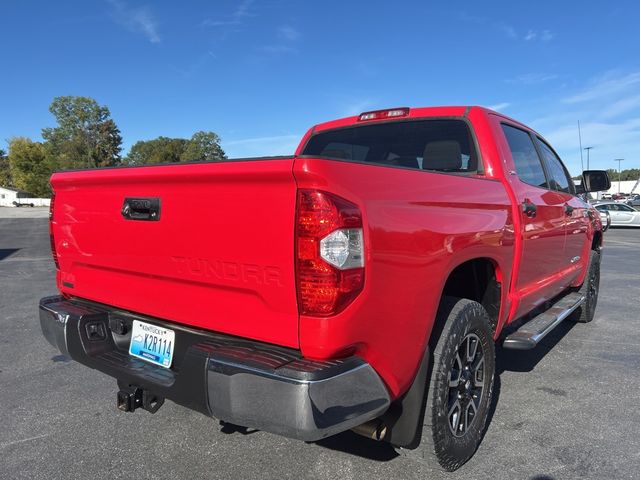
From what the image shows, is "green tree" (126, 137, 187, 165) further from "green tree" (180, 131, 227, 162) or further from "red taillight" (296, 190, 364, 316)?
"red taillight" (296, 190, 364, 316)

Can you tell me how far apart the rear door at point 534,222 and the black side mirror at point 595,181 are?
1.34 metres

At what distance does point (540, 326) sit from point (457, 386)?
1319 mm

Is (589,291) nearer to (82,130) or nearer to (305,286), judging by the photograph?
(305,286)

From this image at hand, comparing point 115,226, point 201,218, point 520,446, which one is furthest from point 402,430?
point 115,226

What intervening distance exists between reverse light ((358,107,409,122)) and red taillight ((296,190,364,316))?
6.53 ft

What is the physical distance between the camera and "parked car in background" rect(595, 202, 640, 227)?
2295cm

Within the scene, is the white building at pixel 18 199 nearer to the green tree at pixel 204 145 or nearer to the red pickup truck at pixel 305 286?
the green tree at pixel 204 145

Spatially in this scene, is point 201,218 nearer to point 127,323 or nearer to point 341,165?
point 341,165

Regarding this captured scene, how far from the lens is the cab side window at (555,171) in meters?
4.13

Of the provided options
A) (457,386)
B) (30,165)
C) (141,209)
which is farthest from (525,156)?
(30,165)

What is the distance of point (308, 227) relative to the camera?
171cm

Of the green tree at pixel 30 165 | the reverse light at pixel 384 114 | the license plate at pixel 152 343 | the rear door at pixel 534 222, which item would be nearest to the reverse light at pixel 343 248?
the license plate at pixel 152 343

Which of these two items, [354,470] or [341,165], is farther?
[354,470]

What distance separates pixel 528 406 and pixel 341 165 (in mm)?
2452
